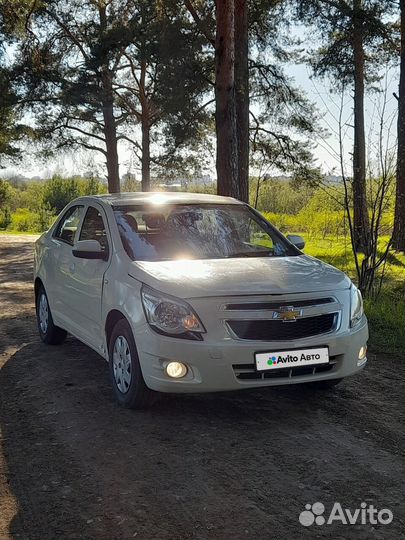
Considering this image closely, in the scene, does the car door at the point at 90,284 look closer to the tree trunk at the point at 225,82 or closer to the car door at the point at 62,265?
the car door at the point at 62,265

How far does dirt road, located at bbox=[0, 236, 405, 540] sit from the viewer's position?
10.5ft

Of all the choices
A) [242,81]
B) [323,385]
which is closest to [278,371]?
[323,385]

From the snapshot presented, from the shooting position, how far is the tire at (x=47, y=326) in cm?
705

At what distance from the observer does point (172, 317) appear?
448 cm

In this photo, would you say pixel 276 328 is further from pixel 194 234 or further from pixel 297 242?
pixel 297 242

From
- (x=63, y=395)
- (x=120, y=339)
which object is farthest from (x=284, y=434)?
(x=63, y=395)

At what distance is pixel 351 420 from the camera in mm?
4727

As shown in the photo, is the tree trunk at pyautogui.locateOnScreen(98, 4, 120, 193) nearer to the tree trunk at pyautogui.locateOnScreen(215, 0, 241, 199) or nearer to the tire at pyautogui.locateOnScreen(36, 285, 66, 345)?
the tree trunk at pyautogui.locateOnScreen(215, 0, 241, 199)

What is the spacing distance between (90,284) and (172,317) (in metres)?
1.43

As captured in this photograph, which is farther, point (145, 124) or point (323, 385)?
point (145, 124)

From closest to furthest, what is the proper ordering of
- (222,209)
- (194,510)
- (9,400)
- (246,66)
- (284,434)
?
(194,510) < (284,434) < (9,400) < (222,209) < (246,66)

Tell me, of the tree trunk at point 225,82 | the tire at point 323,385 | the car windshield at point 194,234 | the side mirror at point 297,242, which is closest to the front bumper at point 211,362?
the tire at point 323,385

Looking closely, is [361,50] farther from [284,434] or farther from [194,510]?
[194,510]

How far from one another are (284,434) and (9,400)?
2.30 meters
